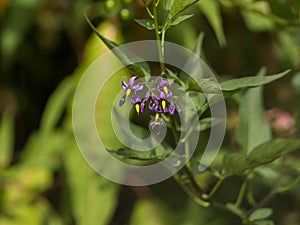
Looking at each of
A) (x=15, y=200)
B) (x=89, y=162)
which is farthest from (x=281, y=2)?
(x=15, y=200)

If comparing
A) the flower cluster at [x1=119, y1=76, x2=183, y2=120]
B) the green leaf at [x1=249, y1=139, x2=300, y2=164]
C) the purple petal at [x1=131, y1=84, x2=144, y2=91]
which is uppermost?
the purple petal at [x1=131, y1=84, x2=144, y2=91]

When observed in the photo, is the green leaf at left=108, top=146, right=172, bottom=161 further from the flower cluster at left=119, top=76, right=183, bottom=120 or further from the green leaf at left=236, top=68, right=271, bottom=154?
the green leaf at left=236, top=68, right=271, bottom=154

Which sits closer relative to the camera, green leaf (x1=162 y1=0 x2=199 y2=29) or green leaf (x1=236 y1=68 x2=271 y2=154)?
green leaf (x1=162 y1=0 x2=199 y2=29)

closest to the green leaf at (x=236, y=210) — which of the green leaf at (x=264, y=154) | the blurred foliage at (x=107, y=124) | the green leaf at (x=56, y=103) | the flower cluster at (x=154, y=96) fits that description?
the blurred foliage at (x=107, y=124)

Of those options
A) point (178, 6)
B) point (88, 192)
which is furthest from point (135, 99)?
point (88, 192)

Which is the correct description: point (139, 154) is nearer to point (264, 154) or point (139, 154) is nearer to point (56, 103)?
point (264, 154)

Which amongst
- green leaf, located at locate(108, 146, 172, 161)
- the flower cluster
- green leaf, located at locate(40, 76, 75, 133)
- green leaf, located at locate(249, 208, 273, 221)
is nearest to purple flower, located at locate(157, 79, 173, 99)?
the flower cluster

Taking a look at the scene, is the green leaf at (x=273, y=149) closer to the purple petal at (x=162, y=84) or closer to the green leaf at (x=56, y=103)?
the purple petal at (x=162, y=84)
